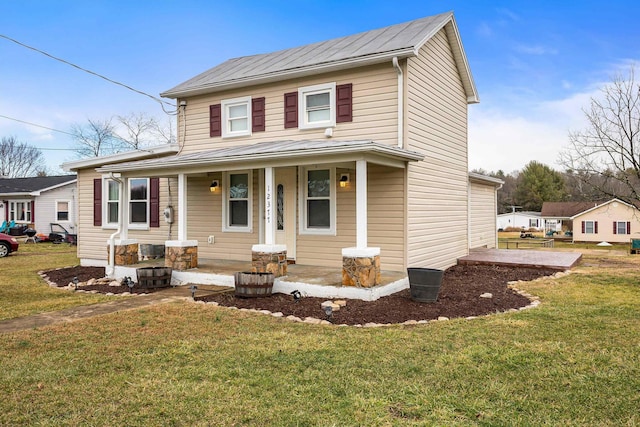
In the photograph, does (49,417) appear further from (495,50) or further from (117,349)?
(495,50)

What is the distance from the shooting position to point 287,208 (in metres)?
10.3

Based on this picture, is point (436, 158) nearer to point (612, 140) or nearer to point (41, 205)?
point (612, 140)

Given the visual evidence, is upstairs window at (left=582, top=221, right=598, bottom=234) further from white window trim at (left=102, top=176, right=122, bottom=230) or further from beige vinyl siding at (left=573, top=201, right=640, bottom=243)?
white window trim at (left=102, top=176, right=122, bottom=230)

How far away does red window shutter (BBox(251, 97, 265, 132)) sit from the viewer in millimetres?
10789

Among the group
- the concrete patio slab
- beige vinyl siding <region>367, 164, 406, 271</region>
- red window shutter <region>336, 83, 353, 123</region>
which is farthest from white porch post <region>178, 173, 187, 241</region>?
the concrete patio slab

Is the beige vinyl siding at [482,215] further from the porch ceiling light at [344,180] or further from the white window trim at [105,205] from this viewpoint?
the white window trim at [105,205]

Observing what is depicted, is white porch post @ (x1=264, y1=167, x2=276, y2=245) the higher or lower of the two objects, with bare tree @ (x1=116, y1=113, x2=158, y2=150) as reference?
lower

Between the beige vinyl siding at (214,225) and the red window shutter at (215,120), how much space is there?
3.76 ft

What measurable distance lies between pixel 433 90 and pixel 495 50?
32.7ft

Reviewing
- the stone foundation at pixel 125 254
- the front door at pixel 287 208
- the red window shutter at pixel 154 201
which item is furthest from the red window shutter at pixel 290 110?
the stone foundation at pixel 125 254

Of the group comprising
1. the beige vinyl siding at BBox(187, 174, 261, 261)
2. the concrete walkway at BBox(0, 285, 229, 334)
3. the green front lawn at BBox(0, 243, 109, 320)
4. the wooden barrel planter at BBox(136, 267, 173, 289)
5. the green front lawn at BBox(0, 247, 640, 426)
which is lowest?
the green front lawn at BBox(0, 243, 109, 320)

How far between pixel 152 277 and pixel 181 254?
911mm

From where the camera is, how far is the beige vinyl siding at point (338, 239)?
375 inches

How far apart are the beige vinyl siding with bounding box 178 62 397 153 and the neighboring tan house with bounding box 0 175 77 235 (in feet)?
60.4
